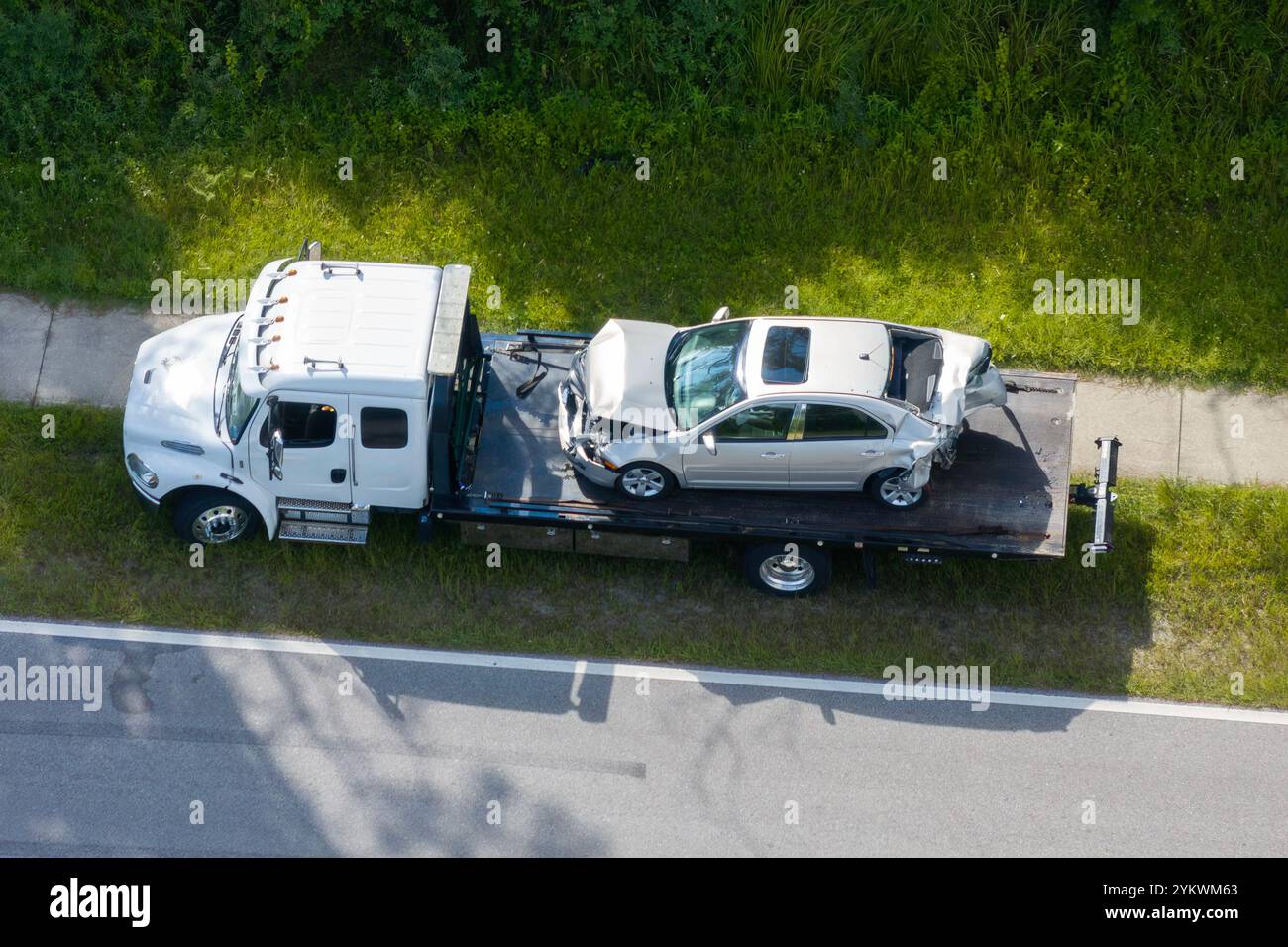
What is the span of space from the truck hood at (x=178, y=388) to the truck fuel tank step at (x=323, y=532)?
921 mm

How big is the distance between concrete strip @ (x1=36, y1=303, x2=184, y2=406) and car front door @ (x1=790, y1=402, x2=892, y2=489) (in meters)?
7.27

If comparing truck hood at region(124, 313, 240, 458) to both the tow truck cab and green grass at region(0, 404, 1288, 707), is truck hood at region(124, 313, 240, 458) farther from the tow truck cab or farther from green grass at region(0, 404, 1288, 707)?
green grass at region(0, 404, 1288, 707)

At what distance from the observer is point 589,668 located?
11906 mm

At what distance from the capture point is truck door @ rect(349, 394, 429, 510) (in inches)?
442

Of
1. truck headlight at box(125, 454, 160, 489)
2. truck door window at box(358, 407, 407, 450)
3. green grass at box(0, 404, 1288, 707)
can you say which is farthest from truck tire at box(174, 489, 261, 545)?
truck door window at box(358, 407, 407, 450)

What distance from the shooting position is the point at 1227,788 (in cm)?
1123

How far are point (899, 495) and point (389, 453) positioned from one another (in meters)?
4.51

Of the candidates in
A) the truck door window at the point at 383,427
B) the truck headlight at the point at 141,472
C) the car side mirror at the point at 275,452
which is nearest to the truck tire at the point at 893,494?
the truck door window at the point at 383,427

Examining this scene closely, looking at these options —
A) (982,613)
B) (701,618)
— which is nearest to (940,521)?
(982,613)

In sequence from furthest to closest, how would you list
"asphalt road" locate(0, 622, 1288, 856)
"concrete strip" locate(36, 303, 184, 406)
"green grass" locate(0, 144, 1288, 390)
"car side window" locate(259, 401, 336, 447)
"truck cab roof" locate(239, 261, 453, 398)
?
1. "green grass" locate(0, 144, 1288, 390)
2. "concrete strip" locate(36, 303, 184, 406)
3. "car side window" locate(259, 401, 336, 447)
4. "truck cab roof" locate(239, 261, 453, 398)
5. "asphalt road" locate(0, 622, 1288, 856)

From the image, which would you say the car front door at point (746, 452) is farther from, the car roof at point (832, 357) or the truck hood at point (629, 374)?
the truck hood at point (629, 374)

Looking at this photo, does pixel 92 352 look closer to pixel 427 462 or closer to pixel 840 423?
pixel 427 462

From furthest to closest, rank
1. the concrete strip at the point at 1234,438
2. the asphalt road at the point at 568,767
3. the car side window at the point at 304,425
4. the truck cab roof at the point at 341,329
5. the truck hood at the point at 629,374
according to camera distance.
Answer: the concrete strip at the point at 1234,438, the truck hood at the point at 629,374, the car side window at the point at 304,425, the truck cab roof at the point at 341,329, the asphalt road at the point at 568,767

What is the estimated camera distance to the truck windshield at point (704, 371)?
11.6 metres
